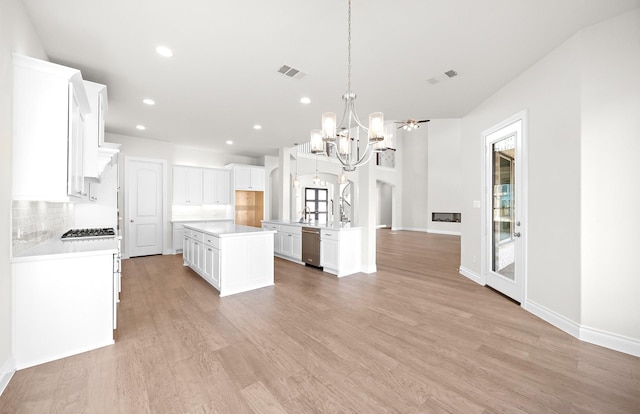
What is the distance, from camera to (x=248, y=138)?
6.44 meters

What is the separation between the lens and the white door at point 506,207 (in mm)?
3393

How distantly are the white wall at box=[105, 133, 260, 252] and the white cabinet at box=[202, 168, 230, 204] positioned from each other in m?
0.38

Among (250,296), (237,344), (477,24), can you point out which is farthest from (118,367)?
(477,24)

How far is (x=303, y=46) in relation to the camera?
2.71 metres

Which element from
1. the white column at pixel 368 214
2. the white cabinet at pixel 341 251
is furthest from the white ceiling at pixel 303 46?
the white cabinet at pixel 341 251

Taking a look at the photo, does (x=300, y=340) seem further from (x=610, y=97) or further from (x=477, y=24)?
(x=610, y=97)

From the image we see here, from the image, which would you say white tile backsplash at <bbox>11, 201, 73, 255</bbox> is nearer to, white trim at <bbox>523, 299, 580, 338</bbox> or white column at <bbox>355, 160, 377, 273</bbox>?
white column at <bbox>355, 160, 377, 273</bbox>

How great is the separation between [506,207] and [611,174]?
1.41 meters

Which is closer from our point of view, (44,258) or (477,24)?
(44,258)

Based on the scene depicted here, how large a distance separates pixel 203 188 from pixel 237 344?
227 inches

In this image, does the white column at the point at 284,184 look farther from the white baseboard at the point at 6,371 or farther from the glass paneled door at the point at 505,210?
the white baseboard at the point at 6,371

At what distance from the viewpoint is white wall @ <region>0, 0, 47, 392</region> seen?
1.86 m

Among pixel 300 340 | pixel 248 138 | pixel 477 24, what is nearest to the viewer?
pixel 477 24

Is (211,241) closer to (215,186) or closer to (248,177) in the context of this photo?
(215,186)
